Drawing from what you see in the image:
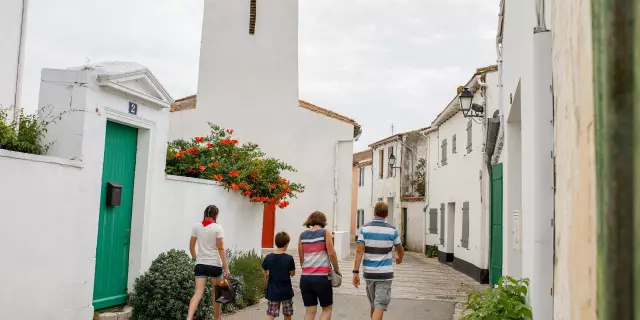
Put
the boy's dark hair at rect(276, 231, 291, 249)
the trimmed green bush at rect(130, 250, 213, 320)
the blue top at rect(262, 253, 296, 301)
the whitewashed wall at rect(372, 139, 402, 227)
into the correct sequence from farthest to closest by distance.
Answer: the whitewashed wall at rect(372, 139, 402, 227)
the trimmed green bush at rect(130, 250, 213, 320)
the boy's dark hair at rect(276, 231, 291, 249)
the blue top at rect(262, 253, 296, 301)

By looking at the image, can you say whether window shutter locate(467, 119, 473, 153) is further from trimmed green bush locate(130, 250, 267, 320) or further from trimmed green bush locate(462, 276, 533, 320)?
trimmed green bush locate(462, 276, 533, 320)

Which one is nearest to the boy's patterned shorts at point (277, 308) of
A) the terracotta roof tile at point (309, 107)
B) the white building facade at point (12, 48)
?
the white building facade at point (12, 48)

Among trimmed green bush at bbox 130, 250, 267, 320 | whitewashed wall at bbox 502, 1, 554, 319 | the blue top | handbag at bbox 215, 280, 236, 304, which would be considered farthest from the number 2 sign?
whitewashed wall at bbox 502, 1, 554, 319

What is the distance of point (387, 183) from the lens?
32750 millimetres

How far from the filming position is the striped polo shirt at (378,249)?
286 inches

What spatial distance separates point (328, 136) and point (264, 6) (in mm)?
5199

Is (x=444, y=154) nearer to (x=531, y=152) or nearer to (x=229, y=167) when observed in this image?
(x=229, y=167)

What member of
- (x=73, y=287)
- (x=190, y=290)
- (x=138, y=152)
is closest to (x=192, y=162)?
(x=138, y=152)

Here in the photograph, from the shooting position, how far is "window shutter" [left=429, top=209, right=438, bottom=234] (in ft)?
77.8

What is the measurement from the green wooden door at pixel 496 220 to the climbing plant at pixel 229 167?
4390 mm

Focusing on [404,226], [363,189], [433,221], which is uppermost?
[363,189]

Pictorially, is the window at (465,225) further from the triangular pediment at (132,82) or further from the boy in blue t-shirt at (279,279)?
the triangular pediment at (132,82)

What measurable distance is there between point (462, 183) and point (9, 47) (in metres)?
13.8

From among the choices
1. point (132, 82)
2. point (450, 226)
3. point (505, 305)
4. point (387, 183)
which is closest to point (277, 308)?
point (505, 305)
